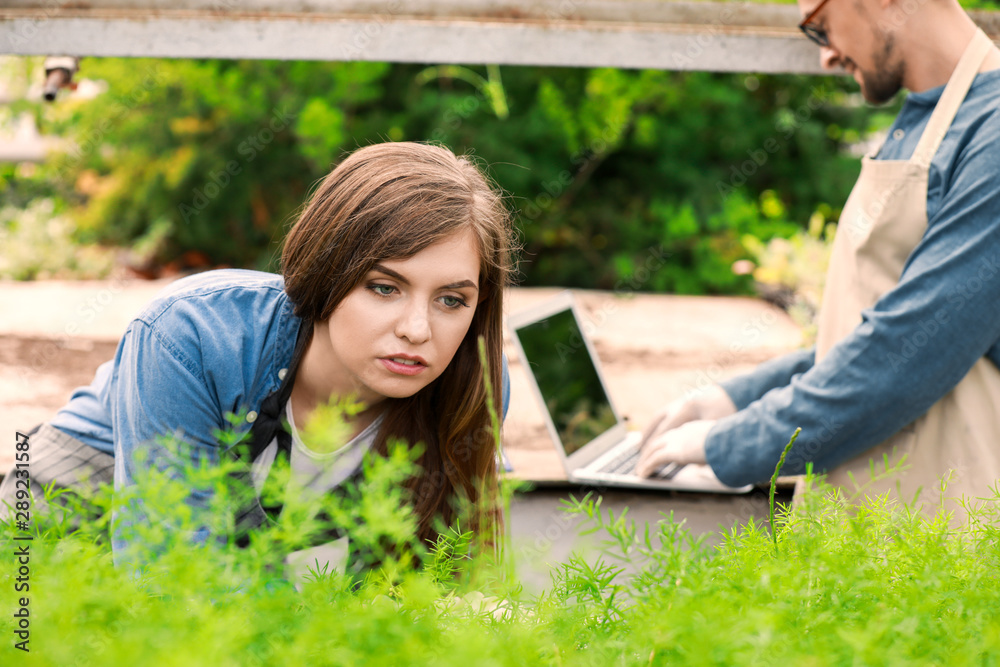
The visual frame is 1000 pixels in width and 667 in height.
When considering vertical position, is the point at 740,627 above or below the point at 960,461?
above

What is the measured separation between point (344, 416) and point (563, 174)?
15.1 ft

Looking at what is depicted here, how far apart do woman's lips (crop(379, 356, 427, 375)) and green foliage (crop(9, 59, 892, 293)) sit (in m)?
4.13

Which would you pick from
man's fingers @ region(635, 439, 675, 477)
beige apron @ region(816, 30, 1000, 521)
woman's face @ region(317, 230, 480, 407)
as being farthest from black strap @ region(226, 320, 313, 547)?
beige apron @ region(816, 30, 1000, 521)

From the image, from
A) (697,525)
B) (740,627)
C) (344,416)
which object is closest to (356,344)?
(344,416)

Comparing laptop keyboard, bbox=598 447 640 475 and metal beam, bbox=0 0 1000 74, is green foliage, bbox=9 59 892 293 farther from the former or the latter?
laptop keyboard, bbox=598 447 640 475

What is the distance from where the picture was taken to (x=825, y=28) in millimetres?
2053

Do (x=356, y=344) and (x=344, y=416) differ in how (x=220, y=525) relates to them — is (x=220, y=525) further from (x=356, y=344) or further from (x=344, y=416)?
(x=344, y=416)

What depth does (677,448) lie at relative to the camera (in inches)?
81.7

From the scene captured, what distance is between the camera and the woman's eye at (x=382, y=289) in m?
1.47

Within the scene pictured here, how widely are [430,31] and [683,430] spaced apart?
53.3 inches

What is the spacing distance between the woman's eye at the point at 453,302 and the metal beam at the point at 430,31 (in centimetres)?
111

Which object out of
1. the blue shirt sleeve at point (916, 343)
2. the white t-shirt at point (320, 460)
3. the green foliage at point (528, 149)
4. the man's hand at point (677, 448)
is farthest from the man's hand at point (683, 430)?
the green foliage at point (528, 149)

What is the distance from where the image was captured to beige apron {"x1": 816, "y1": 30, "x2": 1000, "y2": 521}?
5.87ft

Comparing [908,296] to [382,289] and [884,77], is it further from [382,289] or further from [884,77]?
[382,289]
